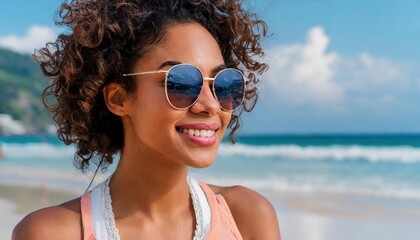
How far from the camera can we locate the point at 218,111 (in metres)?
2.26

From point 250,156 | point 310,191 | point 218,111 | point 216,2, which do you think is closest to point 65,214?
point 218,111

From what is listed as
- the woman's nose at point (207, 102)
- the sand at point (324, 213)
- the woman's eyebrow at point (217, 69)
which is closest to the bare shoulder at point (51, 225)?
the woman's nose at point (207, 102)

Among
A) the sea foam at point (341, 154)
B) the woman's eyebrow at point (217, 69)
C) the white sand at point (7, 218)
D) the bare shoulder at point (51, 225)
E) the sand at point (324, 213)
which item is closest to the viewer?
the bare shoulder at point (51, 225)

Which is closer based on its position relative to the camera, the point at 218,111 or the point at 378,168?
the point at 218,111

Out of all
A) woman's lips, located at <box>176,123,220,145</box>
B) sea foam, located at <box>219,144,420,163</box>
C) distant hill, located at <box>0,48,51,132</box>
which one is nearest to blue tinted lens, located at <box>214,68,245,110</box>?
woman's lips, located at <box>176,123,220,145</box>

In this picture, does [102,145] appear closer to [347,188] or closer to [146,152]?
[146,152]

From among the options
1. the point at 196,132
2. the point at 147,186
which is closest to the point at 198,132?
the point at 196,132

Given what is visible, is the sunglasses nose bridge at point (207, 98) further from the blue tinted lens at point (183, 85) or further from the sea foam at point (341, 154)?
the sea foam at point (341, 154)

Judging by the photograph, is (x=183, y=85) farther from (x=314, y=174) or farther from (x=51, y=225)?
(x=314, y=174)

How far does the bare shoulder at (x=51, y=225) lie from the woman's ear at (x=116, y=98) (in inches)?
16.4

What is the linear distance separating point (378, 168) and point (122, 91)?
1688 centimetres

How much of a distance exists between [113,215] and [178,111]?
48 cm

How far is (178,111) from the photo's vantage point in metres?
2.18

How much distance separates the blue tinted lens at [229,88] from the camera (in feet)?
7.43
